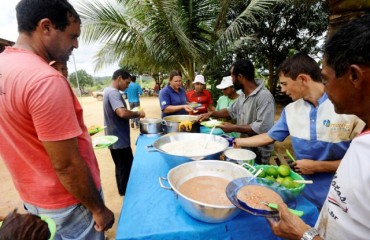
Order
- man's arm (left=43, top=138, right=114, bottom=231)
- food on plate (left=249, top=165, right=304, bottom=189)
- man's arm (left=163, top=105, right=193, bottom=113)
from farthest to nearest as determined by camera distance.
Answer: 1. man's arm (left=163, top=105, right=193, bottom=113)
2. food on plate (left=249, top=165, right=304, bottom=189)
3. man's arm (left=43, top=138, right=114, bottom=231)

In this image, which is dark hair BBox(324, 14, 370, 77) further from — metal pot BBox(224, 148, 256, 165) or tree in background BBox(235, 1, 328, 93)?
tree in background BBox(235, 1, 328, 93)

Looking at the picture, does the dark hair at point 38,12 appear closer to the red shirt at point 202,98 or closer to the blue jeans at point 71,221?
the blue jeans at point 71,221

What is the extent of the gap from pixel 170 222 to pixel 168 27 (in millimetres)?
4436

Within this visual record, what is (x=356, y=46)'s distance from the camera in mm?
745

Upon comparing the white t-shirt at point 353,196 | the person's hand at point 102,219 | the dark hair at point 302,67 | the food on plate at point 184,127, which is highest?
the dark hair at point 302,67

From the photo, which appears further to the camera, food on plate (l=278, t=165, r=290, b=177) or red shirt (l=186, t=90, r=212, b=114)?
red shirt (l=186, t=90, r=212, b=114)

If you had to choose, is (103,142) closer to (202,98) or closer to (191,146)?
(191,146)

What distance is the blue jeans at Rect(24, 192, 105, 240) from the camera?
46.8 inches

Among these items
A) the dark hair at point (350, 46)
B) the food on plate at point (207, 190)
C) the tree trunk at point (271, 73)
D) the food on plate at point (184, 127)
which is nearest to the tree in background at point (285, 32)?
the tree trunk at point (271, 73)

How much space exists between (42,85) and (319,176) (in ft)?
6.17

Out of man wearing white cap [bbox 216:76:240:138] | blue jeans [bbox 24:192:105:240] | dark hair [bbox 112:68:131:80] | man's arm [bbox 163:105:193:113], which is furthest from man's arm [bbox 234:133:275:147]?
dark hair [bbox 112:68:131:80]

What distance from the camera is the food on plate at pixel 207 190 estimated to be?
1178 millimetres

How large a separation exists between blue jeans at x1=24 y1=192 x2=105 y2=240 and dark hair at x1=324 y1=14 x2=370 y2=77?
4.76ft

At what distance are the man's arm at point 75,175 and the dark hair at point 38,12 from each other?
23.8 inches
